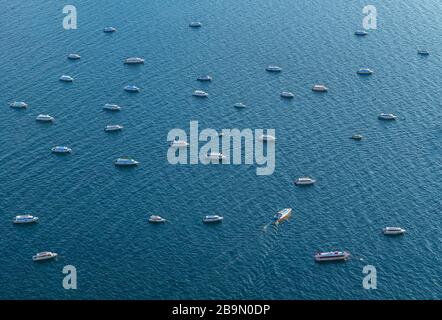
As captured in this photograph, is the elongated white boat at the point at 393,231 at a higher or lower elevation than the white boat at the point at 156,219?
lower

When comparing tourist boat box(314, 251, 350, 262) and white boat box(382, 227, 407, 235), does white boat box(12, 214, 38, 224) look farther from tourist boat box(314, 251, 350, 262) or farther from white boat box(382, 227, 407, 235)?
white boat box(382, 227, 407, 235)

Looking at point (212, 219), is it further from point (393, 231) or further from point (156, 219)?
point (393, 231)

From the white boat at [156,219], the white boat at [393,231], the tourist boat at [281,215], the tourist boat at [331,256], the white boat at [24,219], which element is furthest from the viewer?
the tourist boat at [281,215]

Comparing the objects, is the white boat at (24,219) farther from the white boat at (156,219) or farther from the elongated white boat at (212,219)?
the elongated white boat at (212,219)

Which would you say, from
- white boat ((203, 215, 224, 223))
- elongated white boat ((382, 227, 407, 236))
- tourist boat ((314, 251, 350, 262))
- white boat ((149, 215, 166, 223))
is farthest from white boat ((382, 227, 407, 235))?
white boat ((149, 215, 166, 223))

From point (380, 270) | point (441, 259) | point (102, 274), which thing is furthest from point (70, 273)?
point (441, 259)

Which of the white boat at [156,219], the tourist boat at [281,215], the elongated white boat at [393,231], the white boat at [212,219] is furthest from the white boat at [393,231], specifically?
the white boat at [156,219]

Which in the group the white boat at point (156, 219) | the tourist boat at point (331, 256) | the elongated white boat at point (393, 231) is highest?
the white boat at point (156, 219)
